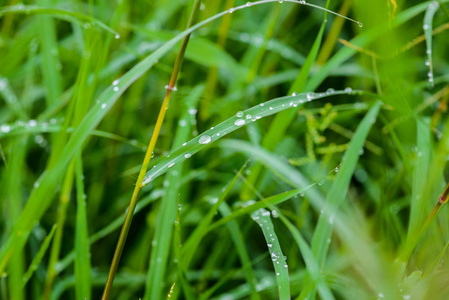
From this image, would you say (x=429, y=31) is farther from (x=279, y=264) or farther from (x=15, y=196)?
(x=15, y=196)

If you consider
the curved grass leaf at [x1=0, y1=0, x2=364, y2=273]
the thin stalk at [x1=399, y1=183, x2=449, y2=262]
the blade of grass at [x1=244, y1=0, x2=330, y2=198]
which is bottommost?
the thin stalk at [x1=399, y1=183, x2=449, y2=262]

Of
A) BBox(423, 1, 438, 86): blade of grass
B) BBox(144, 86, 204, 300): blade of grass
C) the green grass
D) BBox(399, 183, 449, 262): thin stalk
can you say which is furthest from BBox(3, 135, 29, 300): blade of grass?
BBox(423, 1, 438, 86): blade of grass

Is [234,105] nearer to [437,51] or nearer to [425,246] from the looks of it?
[425,246]

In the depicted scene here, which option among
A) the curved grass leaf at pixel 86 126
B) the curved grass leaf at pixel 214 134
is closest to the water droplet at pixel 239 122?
the curved grass leaf at pixel 214 134

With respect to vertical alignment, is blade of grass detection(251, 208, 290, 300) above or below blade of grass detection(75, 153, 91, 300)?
below

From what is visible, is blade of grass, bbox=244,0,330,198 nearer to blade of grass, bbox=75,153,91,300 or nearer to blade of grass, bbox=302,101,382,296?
blade of grass, bbox=302,101,382,296

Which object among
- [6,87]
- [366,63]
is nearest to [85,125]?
[6,87]

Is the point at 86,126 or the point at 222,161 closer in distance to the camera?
the point at 86,126

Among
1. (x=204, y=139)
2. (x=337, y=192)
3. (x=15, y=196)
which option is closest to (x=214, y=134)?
(x=204, y=139)
